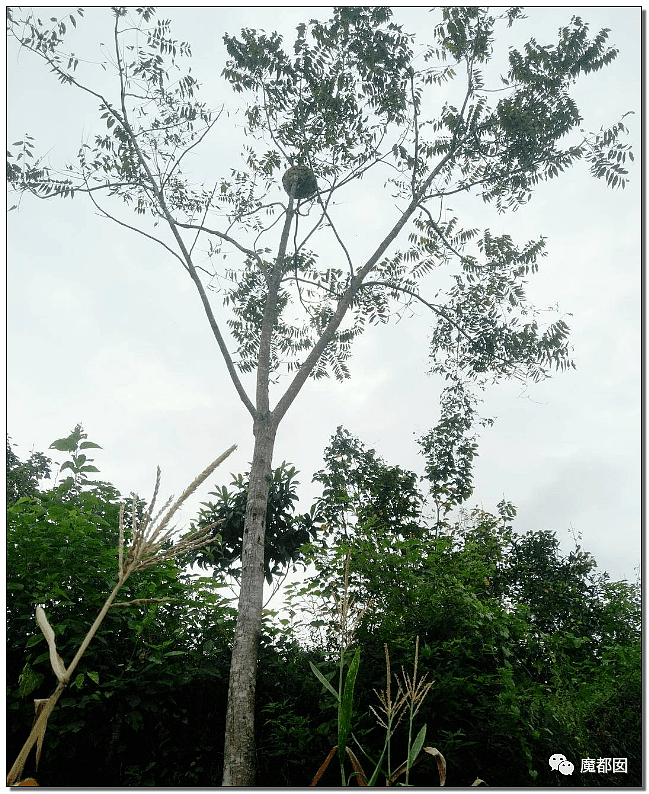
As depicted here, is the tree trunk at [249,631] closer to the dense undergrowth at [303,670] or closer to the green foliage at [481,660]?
the dense undergrowth at [303,670]

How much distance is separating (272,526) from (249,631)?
4.91 ft

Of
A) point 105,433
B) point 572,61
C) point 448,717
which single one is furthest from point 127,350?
point 572,61

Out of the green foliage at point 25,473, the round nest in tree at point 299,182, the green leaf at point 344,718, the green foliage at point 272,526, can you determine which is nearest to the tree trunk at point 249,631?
the green foliage at point 272,526

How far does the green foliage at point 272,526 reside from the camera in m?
5.32

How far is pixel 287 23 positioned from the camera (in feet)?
17.6

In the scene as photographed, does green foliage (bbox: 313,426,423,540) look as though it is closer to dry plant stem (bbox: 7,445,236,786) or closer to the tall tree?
the tall tree

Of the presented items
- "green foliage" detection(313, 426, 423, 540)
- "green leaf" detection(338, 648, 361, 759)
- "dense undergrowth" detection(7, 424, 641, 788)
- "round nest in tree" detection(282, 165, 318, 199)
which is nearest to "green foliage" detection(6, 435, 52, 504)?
"dense undergrowth" detection(7, 424, 641, 788)

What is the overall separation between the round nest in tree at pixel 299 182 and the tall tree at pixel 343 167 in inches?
0.6

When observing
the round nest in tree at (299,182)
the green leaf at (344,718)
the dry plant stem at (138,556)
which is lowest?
the green leaf at (344,718)

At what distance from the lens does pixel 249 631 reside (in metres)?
4.00

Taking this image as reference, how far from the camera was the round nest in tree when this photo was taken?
5793 millimetres

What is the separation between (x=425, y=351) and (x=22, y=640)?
4.64 m

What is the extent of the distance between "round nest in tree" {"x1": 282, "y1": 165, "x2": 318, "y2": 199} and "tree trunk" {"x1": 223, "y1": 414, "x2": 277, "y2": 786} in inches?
94.1

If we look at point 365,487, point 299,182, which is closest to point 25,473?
point 365,487
